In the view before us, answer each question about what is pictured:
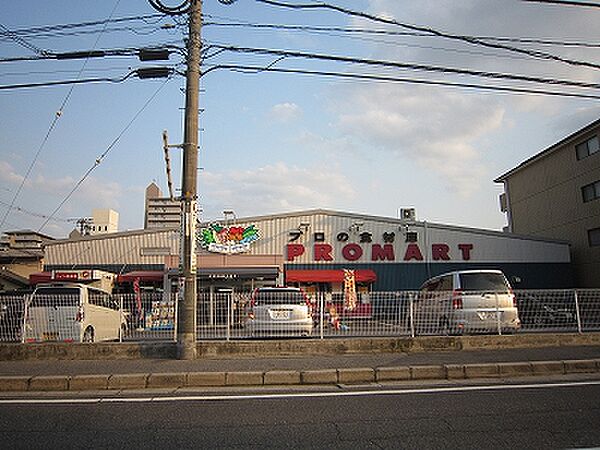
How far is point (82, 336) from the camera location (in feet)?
35.3

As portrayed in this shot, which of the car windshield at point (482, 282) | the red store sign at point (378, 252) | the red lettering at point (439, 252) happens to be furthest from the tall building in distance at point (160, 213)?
the car windshield at point (482, 282)

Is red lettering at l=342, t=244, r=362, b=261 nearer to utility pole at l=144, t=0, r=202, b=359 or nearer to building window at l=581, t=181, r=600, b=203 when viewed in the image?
building window at l=581, t=181, r=600, b=203

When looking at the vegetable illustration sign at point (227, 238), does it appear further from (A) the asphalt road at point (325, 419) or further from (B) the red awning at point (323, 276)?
(A) the asphalt road at point (325, 419)

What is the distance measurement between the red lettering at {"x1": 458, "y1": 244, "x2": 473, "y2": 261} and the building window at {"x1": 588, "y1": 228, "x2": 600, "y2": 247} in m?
7.41

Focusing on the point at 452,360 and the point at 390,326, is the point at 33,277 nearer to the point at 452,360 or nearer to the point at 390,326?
the point at 390,326

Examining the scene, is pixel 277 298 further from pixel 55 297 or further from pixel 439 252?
pixel 439 252

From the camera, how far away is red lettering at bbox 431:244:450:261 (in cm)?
2752

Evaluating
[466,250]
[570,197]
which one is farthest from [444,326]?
[570,197]

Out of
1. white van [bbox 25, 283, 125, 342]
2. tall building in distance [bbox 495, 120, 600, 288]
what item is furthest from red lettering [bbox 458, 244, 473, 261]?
white van [bbox 25, 283, 125, 342]

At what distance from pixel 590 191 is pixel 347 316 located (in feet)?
79.2

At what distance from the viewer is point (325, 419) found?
5141 millimetres

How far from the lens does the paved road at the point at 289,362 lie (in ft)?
26.2

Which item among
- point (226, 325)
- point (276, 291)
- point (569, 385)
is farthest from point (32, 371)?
point (569, 385)

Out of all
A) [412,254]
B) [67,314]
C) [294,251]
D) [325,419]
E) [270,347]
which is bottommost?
[325,419]
